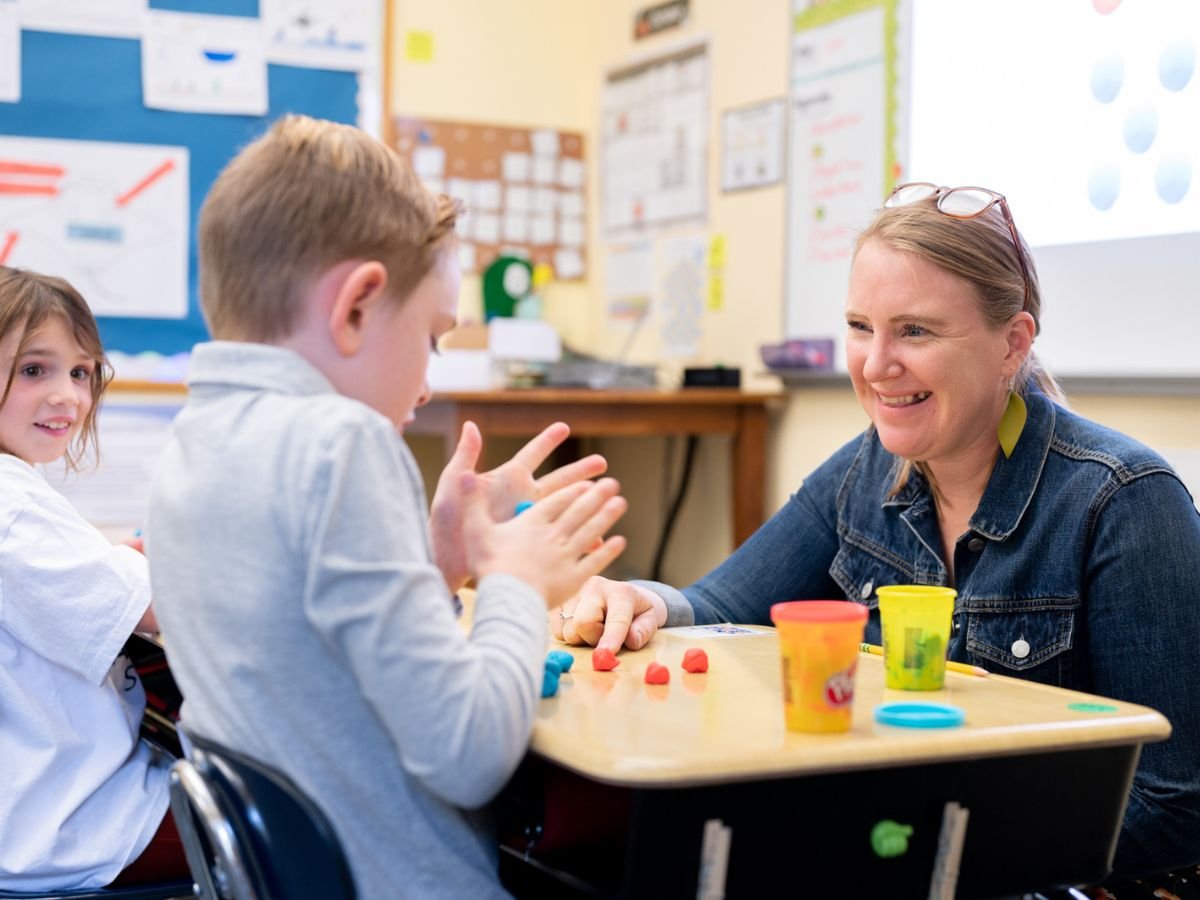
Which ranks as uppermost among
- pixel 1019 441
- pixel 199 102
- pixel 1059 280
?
pixel 199 102

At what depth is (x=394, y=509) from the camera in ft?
3.56

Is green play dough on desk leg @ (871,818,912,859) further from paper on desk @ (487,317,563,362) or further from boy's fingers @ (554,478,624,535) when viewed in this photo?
paper on desk @ (487,317,563,362)

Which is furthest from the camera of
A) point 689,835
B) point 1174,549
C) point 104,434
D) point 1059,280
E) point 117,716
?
point 104,434

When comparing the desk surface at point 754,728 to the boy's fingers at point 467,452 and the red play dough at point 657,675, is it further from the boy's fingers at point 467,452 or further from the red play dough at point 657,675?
the boy's fingers at point 467,452

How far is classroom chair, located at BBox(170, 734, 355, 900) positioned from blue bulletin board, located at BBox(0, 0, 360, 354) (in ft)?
10.4

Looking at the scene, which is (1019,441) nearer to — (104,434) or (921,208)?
(921,208)

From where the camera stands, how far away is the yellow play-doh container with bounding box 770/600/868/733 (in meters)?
1.12

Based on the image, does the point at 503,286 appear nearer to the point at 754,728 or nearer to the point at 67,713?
the point at 67,713

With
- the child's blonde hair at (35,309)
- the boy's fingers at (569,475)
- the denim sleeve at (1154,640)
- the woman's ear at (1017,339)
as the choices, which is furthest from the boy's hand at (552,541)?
the child's blonde hair at (35,309)

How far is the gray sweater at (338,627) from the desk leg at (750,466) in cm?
271

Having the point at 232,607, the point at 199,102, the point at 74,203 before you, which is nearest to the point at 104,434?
the point at 74,203

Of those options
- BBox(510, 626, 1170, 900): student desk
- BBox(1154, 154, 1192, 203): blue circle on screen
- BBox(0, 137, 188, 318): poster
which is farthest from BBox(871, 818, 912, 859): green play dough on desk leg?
BBox(0, 137, 188, 318): poster

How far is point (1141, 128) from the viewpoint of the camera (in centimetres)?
261

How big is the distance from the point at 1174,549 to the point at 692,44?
3.00 m
